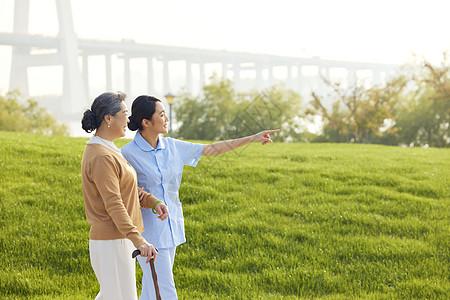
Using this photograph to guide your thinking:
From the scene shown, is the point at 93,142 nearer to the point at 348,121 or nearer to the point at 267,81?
the point at 348,121

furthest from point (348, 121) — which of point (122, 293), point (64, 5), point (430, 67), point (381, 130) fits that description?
point (64, 5)

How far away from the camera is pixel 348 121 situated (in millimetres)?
22047

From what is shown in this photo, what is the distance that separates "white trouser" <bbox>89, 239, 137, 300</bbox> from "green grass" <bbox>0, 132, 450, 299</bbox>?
177 centimetres

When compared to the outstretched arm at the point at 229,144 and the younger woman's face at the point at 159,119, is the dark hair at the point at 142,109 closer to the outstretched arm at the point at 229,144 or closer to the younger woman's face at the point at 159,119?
the younger woman's face at the point at 159,119

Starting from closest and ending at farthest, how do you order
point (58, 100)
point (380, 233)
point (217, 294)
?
point (217, 294)
point (380, 233)
point (58, 100)

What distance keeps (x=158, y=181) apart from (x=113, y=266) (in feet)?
1.96

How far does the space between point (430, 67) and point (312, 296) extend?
20.0 m

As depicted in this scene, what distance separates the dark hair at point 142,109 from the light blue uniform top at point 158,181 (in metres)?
0.10

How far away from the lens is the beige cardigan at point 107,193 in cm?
237

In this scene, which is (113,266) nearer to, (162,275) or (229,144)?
(162,275)

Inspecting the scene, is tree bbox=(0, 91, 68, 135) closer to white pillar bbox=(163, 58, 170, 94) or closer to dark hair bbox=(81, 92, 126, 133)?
white pillar bbox=(163, 58, 170, 94)

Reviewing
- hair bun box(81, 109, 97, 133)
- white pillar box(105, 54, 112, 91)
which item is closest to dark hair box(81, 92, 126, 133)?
hair bun box(81, 109, 97, 133)

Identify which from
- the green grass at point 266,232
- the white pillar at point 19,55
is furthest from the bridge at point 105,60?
the green grass at point 266,232

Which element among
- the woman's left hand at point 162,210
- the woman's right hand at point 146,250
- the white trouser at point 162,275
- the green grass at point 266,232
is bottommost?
the green grass at point 266,232
